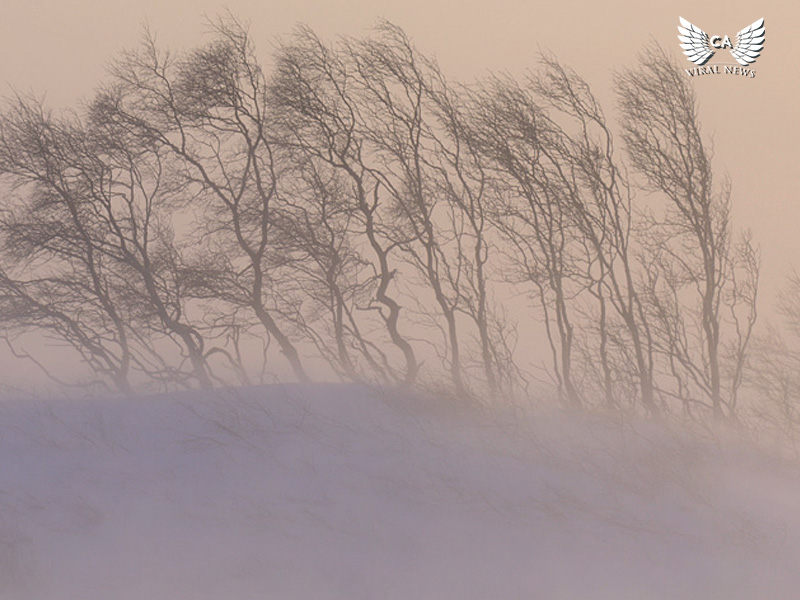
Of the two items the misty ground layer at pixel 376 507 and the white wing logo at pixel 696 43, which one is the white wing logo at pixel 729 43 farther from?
the misty ground layer at pixel 376 507

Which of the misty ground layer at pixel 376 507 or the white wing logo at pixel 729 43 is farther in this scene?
the white wing logo at pixel 729 43

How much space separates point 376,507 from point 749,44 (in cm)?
1794

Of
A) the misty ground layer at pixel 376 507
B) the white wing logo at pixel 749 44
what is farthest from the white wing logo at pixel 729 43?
the misty ground layer at pixel 376 507

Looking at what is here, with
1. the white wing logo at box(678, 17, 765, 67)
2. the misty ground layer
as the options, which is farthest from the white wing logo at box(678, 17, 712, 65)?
the misty ground layer

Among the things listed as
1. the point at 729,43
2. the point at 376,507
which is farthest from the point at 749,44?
the point at 376,507

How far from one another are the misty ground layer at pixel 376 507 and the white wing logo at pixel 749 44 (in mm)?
13443

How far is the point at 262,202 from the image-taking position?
2386 cm

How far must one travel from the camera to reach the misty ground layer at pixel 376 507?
32.1 feet

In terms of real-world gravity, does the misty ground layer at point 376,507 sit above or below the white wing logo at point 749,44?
below

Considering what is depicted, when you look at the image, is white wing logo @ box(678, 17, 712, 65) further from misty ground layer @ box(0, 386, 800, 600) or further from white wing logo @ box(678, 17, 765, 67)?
misty ground layer @ box(0, 386, 800, 600)

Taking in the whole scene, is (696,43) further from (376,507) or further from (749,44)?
(376,507)

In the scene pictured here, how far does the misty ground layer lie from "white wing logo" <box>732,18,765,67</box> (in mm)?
13443

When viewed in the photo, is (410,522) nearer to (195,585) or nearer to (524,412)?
(195,585)

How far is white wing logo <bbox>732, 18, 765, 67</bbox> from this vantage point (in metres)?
24.8
